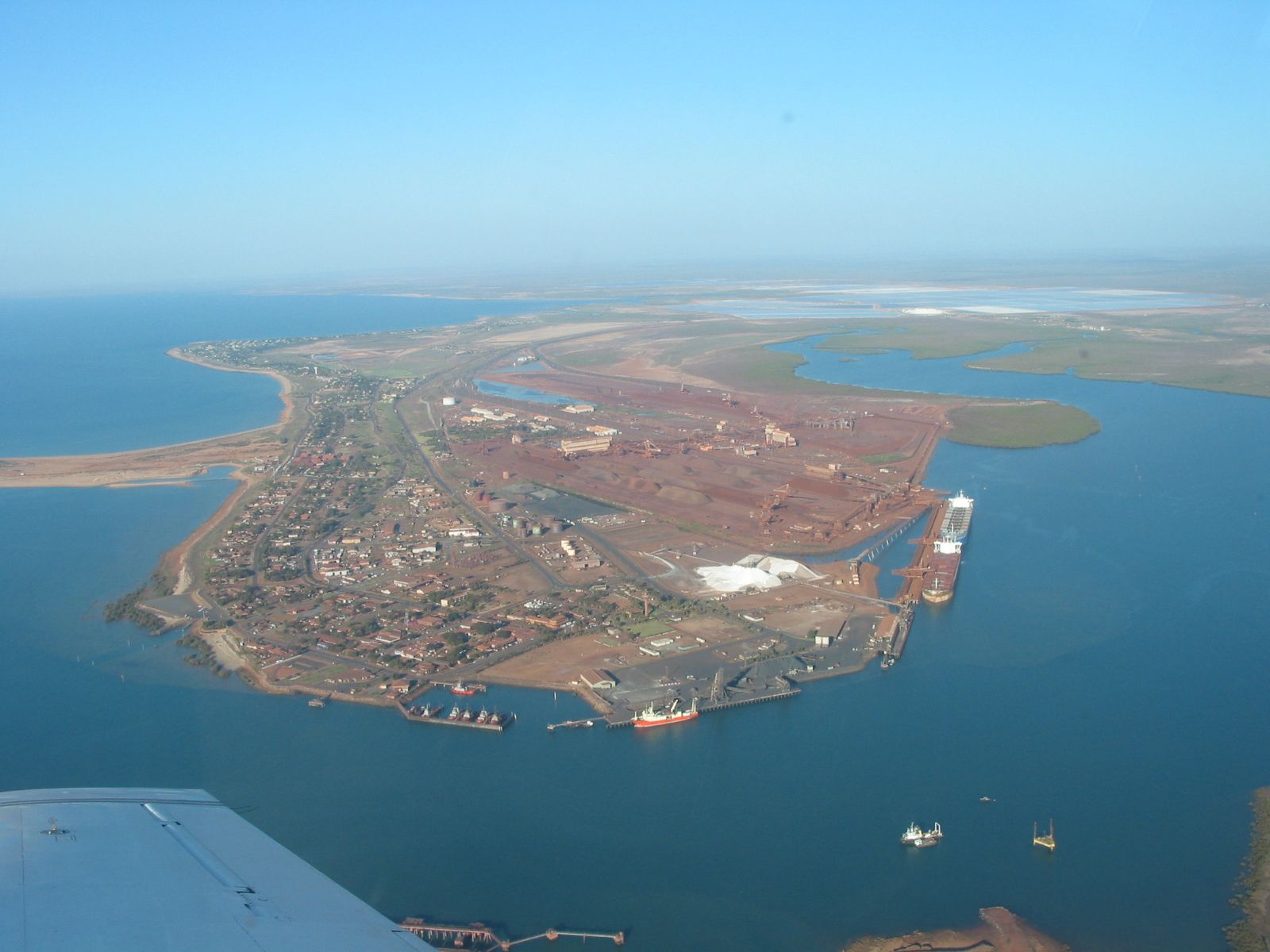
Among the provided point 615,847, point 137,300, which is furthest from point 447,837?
point 137,300

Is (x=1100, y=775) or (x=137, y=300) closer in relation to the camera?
(x=1100, y=775)

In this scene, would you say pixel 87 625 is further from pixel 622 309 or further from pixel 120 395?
pixel 622 309

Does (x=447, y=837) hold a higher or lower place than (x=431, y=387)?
lower

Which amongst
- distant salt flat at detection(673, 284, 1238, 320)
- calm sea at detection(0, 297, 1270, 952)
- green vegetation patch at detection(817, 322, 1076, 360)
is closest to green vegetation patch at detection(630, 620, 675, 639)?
calm sea at detection(0, 297, 1270, 952)

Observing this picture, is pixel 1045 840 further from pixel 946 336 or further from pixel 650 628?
pixel 946 336

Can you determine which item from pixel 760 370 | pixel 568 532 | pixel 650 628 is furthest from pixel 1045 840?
pixel 760 370

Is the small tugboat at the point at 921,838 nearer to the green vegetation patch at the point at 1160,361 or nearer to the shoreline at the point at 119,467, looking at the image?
the shoreline at the point at 119,467
